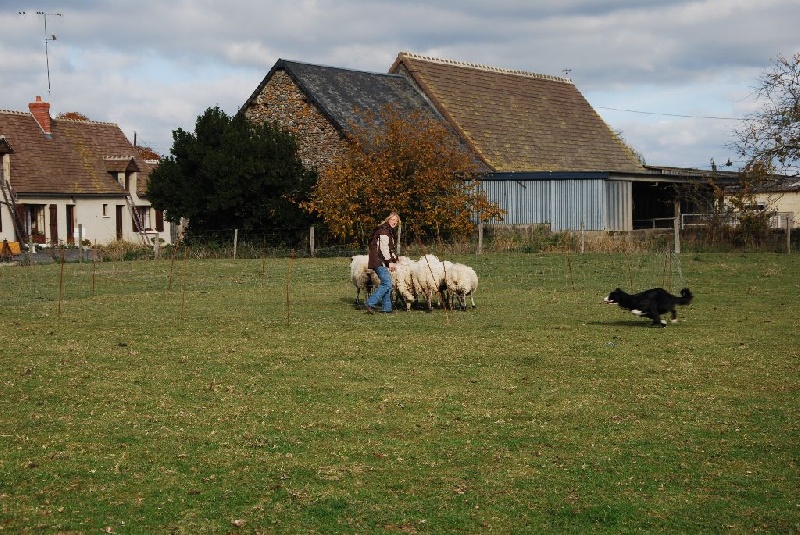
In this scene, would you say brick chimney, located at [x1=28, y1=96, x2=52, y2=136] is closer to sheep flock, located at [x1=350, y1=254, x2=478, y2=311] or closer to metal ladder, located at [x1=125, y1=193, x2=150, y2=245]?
metal ladder, located at [x1=125, y1=193, x2=150, y2=245]

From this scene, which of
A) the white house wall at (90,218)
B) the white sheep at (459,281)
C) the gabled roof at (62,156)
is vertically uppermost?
the gabled roof at (62,156)

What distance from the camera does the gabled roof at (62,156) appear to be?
5262cm

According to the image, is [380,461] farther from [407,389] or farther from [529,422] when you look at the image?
Result: [407,389]

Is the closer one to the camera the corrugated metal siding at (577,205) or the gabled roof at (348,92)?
the corrugated metal siding at (577,205)

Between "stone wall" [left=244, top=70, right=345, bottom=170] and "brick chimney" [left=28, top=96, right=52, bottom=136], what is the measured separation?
14058mm

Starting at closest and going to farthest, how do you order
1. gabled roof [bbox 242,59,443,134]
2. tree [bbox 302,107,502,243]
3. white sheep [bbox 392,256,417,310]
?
1. white sheep [bbox 392,256,417,310]
2. tree [bbox 302,107,502,243]
3. gabled roof [bbox 242,59,443,134]

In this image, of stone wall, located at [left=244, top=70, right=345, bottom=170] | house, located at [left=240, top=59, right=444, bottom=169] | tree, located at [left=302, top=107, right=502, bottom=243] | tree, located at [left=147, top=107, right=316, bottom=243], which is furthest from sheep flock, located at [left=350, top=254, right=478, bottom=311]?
stone wall, located at [left=244, top=70, right=345, bottom=170]

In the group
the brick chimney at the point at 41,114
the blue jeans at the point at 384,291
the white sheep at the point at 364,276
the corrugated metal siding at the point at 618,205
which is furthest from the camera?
the brick chimney at the point at 41,114

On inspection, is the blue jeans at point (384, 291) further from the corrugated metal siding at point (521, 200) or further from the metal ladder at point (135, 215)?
the metal ladder at point (135, 215)

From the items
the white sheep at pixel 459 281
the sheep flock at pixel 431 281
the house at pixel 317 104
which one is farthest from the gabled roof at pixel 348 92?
the white sheep at pixel 459 281

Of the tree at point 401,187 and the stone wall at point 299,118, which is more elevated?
the stone wall at point 299,118

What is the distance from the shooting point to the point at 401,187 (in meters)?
39.7

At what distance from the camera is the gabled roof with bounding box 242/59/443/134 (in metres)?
45.1

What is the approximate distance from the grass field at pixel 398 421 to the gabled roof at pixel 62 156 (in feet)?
111
